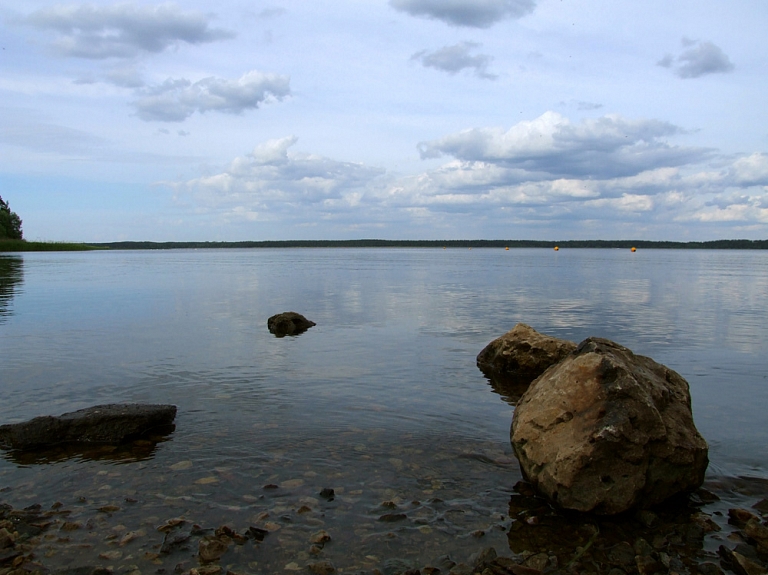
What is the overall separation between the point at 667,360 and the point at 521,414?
10859mm

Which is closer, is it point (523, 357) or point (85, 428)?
point (85, 428)

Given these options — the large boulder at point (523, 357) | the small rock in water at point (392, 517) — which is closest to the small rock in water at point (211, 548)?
the small rock in water at point (392, 517)

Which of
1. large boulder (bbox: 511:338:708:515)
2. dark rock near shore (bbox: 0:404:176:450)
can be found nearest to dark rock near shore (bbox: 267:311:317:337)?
dark rock near shore (bbox: 0:404:176:450)

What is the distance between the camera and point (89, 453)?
31.9ft

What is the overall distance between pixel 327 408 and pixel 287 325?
420 inches

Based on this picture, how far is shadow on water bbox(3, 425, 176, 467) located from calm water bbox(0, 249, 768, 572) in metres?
0.06

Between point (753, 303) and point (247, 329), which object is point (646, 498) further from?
point (753, 303)

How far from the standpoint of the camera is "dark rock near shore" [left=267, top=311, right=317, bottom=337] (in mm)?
22641

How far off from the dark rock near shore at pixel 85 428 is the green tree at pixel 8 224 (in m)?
137

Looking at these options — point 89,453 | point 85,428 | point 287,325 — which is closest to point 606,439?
point 89,453

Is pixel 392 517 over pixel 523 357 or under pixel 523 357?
under

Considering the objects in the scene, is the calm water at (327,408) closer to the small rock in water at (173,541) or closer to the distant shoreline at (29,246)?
the small rock in water at (173,541)

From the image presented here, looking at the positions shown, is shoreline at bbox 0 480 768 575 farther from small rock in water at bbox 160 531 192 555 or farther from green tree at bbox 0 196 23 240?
green tree at bbox 0 196 23 240

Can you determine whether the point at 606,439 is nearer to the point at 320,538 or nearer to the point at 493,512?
the point at 493,512
